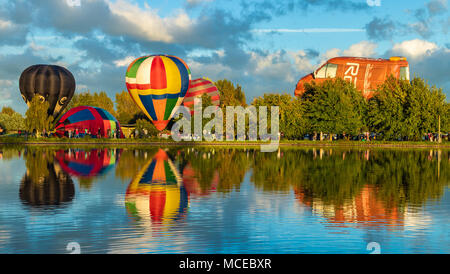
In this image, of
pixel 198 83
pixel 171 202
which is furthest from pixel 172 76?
pixel 171 202

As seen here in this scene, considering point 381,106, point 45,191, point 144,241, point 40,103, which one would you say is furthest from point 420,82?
point 144,241

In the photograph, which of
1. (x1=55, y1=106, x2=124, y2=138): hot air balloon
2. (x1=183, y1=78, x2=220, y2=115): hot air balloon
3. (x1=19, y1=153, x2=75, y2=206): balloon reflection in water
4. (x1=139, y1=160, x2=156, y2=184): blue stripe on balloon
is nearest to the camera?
(x1=19, y1=153, x2=75, y2=206): balloon reflection in water

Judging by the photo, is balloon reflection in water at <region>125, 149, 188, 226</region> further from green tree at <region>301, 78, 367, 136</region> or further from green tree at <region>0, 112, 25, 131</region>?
green tree at <region>0, 112, 25, 131</region>

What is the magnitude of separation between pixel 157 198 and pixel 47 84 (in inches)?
2452

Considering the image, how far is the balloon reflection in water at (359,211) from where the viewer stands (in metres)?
12.3

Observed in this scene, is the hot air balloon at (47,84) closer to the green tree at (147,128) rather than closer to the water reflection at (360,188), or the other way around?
the green tree at (147,128)

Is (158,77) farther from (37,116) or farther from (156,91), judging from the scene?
(37,116)

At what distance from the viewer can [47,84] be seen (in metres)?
73.8

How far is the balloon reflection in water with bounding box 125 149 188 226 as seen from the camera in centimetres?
1292

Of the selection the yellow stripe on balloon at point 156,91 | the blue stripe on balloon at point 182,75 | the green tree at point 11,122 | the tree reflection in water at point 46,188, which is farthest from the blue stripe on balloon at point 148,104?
the green tree at point 11,122

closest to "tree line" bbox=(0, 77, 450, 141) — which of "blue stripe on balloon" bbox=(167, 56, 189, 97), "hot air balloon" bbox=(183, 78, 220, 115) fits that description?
"blue stripe on balloon" bbox=(167, 56, 189, 97)

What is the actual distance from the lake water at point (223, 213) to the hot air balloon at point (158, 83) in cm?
4448

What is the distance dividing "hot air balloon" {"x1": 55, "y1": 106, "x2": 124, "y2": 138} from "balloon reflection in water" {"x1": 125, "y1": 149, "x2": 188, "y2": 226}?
5010cm

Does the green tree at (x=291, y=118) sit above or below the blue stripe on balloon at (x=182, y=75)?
below
